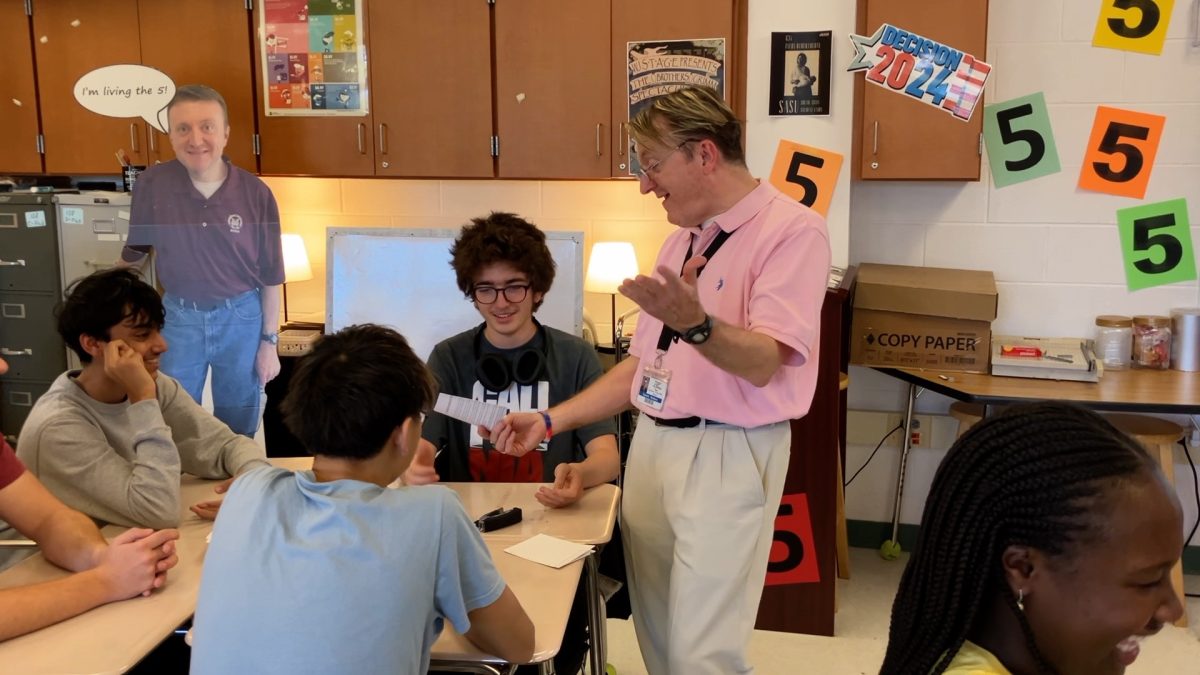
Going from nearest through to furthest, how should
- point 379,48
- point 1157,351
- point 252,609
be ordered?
point 252,609 → point 1157,351 → point 379,48

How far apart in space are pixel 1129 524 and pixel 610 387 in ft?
4.40

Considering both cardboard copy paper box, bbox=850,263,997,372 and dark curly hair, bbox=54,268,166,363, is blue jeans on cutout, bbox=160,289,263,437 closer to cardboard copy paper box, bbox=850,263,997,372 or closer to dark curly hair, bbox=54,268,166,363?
dark curly hair, bbox=54,268,166,363

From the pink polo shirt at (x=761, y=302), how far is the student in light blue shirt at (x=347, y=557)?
0.67 meters

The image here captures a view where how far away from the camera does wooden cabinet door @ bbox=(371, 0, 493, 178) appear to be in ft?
11.3

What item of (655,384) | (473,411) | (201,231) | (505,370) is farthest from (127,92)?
(655,384)

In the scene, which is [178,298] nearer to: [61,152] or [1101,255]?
[61,152]

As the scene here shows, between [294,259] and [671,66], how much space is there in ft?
5.42

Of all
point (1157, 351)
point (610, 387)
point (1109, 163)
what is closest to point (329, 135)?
point (610, 387)

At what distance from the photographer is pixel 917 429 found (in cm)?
359

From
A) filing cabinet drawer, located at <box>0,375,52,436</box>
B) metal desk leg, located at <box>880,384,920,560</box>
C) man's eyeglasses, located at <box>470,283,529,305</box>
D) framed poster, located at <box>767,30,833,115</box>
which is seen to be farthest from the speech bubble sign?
metal desk leg, located at <box>880,384,920,560</box>

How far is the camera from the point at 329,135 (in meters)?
3.56

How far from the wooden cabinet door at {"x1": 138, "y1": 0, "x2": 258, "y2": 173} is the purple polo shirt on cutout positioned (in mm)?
417

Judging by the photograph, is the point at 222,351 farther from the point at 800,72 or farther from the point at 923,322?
the point at 923,322

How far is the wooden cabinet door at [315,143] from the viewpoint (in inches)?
139
